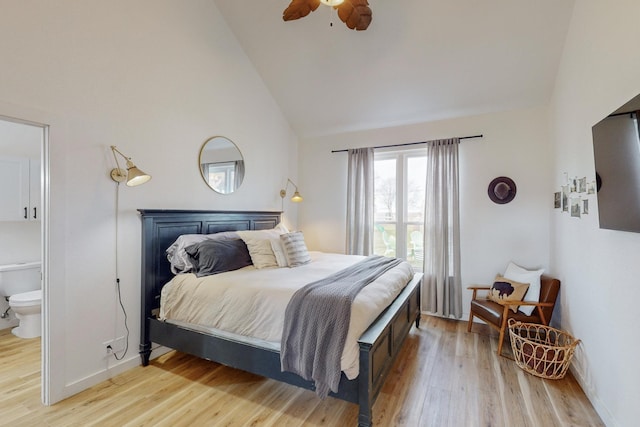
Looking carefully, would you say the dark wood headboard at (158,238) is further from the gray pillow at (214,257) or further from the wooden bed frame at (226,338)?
the gray pillow at (214,257)

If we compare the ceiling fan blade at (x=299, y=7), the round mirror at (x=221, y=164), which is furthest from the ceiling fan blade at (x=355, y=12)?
the round mirror at (x=221, y=164)

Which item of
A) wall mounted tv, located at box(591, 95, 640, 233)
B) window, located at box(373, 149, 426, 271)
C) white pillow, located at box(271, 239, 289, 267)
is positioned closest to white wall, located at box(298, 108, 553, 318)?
window, located at box(373, 149, 426, 271)

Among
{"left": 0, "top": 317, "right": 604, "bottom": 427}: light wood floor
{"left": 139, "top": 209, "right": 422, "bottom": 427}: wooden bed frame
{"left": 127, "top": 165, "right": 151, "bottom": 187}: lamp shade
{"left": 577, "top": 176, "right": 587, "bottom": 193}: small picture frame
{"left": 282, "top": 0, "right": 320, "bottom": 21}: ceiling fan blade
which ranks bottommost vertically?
{"left": 0, "top": 317, "right": 604, "bottom": 427}: light wood floor

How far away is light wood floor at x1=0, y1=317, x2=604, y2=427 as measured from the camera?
196 cm

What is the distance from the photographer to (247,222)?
151 inches

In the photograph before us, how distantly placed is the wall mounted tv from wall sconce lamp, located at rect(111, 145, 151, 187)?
10.1 ft

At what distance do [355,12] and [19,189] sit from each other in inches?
159

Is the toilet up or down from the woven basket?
up

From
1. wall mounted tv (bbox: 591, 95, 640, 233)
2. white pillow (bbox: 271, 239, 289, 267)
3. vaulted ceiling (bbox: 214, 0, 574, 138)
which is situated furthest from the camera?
white pillow (bbox: 271, 239, 289, 267)

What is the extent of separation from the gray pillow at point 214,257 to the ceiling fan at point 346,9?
6.57ft

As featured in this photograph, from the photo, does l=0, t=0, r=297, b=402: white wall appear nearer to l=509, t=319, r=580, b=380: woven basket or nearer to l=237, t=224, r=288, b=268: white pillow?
l=237, t=224, r=288, b=268: white pillow

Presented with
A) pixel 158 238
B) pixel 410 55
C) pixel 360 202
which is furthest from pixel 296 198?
pixel 410 55

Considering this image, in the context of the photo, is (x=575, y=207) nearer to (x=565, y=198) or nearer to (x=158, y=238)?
(x=565, y=198)

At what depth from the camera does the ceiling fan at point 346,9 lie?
2.09m
